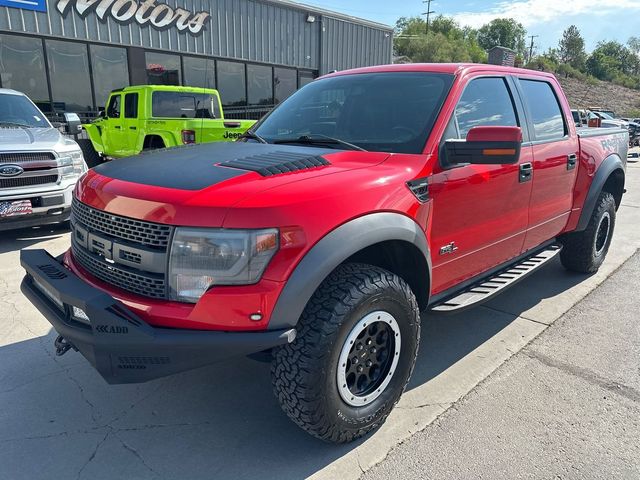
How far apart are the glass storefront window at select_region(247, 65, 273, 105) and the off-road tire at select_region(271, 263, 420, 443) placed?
15257mm

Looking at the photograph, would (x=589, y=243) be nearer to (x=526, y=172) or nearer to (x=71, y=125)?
(x=526, y=172)

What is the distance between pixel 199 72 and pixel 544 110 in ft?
42.6

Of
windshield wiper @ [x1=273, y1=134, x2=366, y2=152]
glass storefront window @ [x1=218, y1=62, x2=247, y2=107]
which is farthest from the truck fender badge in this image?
glass storefront window @ [x1=218, y1=62, x2=247, y2=107]

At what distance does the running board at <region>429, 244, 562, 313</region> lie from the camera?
298 centimetres

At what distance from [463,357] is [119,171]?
98.5 inches

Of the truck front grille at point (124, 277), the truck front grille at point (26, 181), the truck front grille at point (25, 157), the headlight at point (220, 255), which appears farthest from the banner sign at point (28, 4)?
the headlight at point (220, 255)

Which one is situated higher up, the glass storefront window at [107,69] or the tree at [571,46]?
the tree at [571,46]

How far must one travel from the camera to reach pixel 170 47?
14.1 m

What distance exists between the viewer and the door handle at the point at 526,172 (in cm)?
347

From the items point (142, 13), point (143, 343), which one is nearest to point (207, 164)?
point (143, 343)

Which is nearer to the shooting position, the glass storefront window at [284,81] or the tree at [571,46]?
the glass storefront window at [284,81]

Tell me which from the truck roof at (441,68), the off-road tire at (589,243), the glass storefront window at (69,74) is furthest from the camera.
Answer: the glass storefront window at (69,74)

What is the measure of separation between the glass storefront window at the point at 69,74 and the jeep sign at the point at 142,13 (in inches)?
31.8

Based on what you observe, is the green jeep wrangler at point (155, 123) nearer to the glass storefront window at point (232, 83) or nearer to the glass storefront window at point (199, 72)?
the glass storefront window at point (199, 72)
